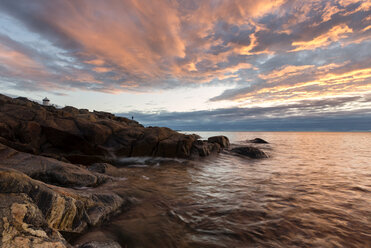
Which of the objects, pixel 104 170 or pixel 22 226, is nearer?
pixel 22 226

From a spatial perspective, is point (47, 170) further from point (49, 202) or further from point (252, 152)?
point (252, 152)

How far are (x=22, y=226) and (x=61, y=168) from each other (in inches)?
208

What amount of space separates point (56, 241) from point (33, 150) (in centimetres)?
1256

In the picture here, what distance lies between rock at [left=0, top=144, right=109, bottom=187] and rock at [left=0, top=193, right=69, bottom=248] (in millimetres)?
4302

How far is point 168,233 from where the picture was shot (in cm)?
425

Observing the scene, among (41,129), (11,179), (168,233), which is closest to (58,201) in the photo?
(11,179)

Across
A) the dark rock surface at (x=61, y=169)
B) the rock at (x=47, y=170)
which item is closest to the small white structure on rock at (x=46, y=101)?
the dark rock surface at (x=61, y=169)

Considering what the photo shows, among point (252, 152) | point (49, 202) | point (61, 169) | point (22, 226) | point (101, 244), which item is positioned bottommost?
point (252, 152)

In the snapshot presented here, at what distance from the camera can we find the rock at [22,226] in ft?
7.13

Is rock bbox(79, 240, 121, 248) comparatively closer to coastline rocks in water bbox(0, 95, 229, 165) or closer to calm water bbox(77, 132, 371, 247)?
calm water bbox(77, 132, 371, 247)

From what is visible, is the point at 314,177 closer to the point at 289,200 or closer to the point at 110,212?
the point at 289,200

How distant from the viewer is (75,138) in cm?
1323

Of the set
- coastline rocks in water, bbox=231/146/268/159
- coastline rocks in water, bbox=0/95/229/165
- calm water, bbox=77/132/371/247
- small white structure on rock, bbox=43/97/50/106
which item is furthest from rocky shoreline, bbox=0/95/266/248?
small white structure on rock, bbox=43/97/50/106

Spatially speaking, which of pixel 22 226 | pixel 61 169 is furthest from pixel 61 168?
pixel 22 226
